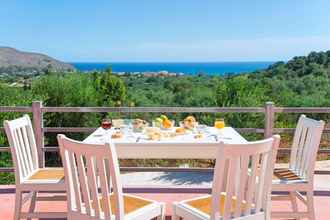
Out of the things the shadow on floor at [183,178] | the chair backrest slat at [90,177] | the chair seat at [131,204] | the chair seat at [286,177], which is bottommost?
the shadow on floor at [183,178]

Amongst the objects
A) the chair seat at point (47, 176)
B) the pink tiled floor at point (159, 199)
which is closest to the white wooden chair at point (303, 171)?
the pink tiled floor at point (159, 199)

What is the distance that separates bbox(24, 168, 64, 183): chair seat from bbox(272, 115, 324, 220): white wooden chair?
1.56 metres

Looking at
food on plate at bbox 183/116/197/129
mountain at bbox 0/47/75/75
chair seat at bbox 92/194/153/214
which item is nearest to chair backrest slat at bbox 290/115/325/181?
food on plate at bbox 183/116/197/129

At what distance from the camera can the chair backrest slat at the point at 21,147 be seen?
2.93 meters

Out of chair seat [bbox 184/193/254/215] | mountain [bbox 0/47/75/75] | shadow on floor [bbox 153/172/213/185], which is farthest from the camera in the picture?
mountain [bbox 0/47/75/75]

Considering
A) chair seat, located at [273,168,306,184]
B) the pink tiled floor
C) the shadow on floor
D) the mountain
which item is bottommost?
the shadow on floor

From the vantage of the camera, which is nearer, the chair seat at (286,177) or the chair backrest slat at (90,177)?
the chair backrest slat at (90,177)

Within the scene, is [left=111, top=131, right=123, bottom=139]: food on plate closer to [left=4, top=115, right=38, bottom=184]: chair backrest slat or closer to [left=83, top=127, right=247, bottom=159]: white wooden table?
[left=83, top=127, right=247, bottom=159]: white wooden table

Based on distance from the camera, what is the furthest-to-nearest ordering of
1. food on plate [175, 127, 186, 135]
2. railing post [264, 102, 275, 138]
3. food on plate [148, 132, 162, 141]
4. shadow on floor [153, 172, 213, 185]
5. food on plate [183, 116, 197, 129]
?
shadow on floor [153, 172, 213, 185] < railing post [264, 102, 275, 138] < food on plate [183, 116, 197, 129] < food on plate [175, 127, 186, 135] < food on plate [148, 132, 162, 141]

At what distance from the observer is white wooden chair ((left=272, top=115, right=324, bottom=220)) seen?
2.91 m

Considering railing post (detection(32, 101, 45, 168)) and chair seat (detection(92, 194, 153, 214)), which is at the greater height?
railing post (detection(32, 101, 45, 168))

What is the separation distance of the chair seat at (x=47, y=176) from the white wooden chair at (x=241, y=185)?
1004mm

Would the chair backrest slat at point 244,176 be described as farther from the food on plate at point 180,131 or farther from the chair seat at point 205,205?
the food on plate at point 180,131

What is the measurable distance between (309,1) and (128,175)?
10100mm
